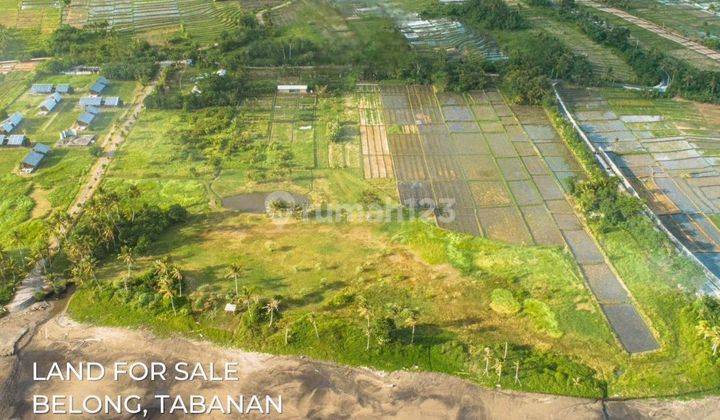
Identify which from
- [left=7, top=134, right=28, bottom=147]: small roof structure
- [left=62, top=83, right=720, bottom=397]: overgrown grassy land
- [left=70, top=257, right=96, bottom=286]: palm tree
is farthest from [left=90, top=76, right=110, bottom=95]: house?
[left=70, top=257, right=96, bottom=286]: palm tree

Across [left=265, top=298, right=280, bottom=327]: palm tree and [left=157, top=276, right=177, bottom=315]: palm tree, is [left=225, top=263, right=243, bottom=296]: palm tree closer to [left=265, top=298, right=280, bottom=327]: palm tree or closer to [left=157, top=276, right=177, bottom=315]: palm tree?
[left=265, top=298, right=280, bottom=327]: palm tree

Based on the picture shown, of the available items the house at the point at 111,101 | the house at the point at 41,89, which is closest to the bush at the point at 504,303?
the house at the point at 111,101

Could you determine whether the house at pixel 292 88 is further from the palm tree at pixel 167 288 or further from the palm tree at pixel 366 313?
the palm tree at pixel 366 313

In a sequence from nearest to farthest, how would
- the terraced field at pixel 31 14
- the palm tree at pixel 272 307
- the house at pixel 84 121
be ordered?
1. the palm tree at pixel 272 307
2. the house at pixel 84 121
3. the terraced field at pixel 31 14

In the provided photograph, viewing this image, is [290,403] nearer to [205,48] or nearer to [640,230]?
[640,230]

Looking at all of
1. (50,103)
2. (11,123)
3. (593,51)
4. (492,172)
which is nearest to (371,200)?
(492,172)

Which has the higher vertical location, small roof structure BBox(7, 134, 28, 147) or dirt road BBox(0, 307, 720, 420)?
small roof structure BBox(7, 134, 28, 147)
